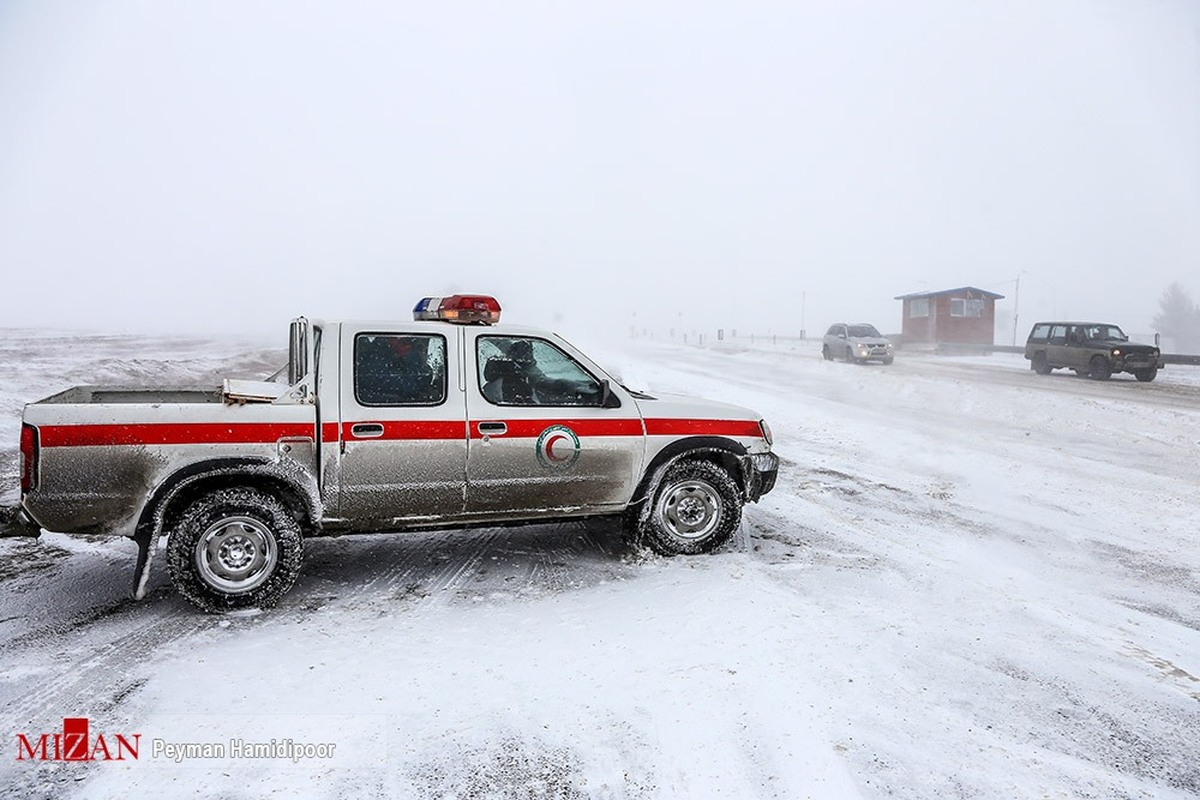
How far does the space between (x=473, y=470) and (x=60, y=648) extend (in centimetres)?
260

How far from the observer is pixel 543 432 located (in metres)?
5.22

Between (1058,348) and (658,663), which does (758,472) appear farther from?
(1058,348)

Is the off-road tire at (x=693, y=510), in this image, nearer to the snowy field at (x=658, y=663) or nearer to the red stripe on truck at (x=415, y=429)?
the snowy field at (x=658, y=663)

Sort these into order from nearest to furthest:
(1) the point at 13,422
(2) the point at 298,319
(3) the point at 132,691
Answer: (3) the point at 132,691 < (2) the point at 298,319 < (1) the point at 13,422

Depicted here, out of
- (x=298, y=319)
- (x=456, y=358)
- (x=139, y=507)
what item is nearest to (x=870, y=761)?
(x=456, y=358)

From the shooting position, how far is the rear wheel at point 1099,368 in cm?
2158

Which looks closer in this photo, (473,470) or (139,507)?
(139,507)

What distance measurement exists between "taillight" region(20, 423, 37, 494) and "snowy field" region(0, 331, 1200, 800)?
937 millimetres

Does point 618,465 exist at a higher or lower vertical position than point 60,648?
higher

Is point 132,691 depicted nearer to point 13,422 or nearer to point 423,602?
point 423,602

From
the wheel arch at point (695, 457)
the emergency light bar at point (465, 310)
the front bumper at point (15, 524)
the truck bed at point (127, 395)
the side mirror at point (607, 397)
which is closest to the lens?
the front bumper at point (15, 524)

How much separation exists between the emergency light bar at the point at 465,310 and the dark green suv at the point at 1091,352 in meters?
21.9

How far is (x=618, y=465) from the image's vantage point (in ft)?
18.0

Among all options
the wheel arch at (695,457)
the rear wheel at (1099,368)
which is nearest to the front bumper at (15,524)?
the wheel arch at (695,457)
